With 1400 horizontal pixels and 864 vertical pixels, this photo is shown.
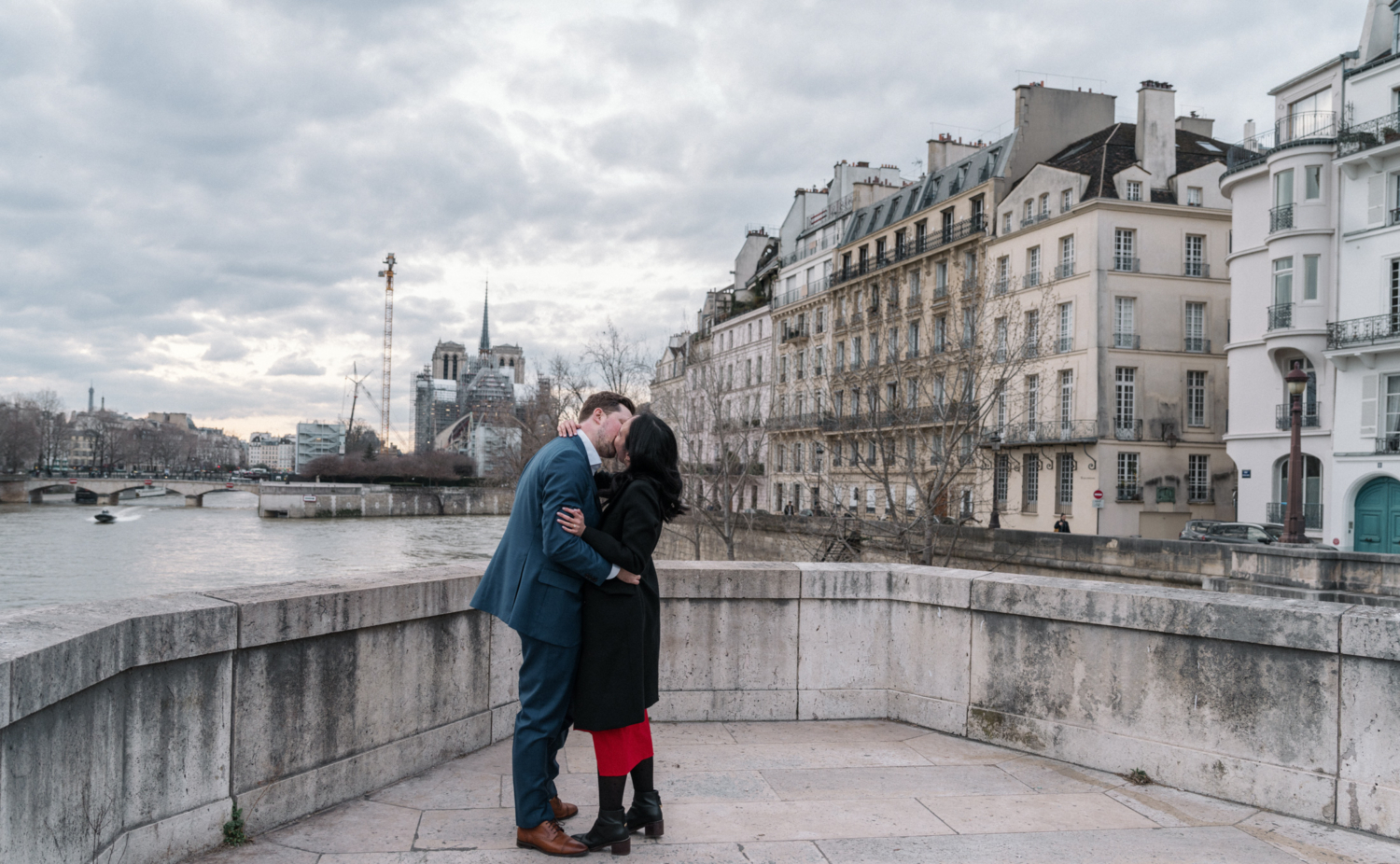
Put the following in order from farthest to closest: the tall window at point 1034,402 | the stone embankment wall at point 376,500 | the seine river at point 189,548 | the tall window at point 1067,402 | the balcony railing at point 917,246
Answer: the stone embankment wall at point 376,500
the balcony railing at point 917,246
the seine river at point 189,548
the tall window at point 1067,402
the tall window at point 1034,402

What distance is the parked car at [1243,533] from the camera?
24.6 metres

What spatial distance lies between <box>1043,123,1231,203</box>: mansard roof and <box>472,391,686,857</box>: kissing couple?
1370 inches

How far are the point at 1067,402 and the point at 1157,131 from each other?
1054 centimetres

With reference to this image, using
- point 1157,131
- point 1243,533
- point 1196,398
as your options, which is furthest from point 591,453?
point 1157,131

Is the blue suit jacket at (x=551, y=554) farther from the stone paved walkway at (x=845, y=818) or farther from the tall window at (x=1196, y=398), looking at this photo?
the tall window at (x=1196, y=398)

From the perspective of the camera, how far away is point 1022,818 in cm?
404

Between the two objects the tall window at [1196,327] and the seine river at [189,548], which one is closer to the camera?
the seine river at [189,548]

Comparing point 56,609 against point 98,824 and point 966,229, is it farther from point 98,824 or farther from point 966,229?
point 966,229

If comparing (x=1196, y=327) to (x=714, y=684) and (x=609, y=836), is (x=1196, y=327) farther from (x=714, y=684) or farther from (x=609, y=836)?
(x=609, y=836)

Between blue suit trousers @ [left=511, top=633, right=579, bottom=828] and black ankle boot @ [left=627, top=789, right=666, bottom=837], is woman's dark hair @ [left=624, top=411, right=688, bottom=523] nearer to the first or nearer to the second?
→ blue suit trousers @ [left=511, top=633, right=579, bottom=828]

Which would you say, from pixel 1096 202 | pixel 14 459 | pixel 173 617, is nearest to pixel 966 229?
pixel 1096 202

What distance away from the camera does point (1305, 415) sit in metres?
27.6

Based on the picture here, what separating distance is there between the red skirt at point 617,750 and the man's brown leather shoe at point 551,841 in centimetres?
25

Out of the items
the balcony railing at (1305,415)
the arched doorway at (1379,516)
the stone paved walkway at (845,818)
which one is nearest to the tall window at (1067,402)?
the balcony railing at (1305,415)
